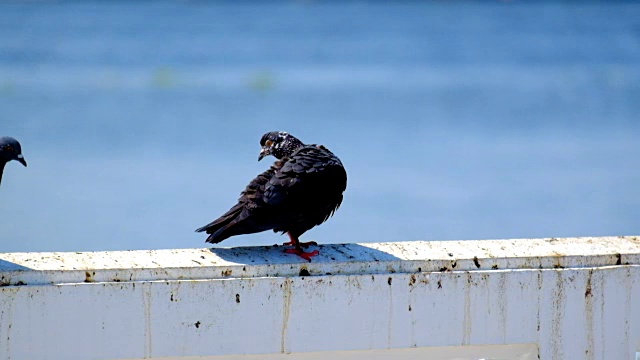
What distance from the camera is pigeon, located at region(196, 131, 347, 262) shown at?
3979mm

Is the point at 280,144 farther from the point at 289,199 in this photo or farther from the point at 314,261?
the point at 314,261

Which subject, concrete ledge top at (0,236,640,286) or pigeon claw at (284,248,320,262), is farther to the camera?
pigeon claw at (284,248,320,262)

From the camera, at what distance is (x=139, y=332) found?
299cm

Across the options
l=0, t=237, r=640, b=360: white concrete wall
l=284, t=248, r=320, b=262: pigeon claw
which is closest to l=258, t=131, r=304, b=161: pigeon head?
l=284, t=248, r=320, b=262: pigeon claw

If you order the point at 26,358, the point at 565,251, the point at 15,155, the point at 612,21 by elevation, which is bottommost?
the point at 26,358

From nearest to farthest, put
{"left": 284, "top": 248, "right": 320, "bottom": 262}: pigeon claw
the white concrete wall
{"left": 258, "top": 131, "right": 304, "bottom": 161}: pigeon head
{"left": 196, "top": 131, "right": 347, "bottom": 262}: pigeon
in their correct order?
the white concrete wall → {"left": 284, "top": 248, "right": 320, "bottom": 262}: pigeon claw → {"left": 196, "top": 131, "right": 347, "bottom": 262}: pigeon → {"left": 258, "top": 131, "right": 304, "bottom": 161}: pigeon head

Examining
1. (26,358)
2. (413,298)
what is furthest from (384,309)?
(26,358)

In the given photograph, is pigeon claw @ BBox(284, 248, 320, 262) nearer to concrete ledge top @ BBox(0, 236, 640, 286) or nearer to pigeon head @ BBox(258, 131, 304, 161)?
concrete ledge top @ BBox(0, 236, 640, 286)

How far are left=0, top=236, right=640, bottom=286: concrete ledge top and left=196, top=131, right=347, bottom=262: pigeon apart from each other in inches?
16.3

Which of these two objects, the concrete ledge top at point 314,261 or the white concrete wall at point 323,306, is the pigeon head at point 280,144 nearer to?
the concrete ledge top at point 314,261

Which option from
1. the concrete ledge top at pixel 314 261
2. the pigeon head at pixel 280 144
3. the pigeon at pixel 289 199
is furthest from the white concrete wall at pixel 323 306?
the pigeon head at pixel 280 144

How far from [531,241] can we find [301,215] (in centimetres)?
92

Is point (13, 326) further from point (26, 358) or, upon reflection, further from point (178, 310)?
point (178, 310)

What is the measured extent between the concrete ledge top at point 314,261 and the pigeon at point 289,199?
415 mm
